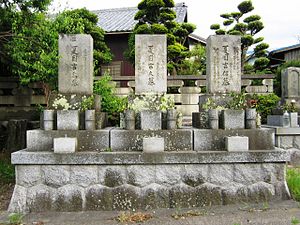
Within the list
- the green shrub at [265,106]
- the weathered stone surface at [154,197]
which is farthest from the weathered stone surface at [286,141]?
the weathered stone surface at [154,197]

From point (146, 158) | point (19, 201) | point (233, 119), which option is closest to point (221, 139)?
point (233, 119)

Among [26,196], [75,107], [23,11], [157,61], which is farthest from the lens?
[23,11]

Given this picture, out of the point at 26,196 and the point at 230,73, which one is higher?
the point at 230,73

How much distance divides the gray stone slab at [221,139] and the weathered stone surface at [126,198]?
1.31 meters

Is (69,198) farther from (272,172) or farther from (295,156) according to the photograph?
(295,156)

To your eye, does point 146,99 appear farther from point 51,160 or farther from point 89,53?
point 51,160

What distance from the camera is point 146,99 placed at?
5551 millimetres

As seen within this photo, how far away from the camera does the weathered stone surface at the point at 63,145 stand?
492 centimetres

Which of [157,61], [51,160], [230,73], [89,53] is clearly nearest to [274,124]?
[230,73]

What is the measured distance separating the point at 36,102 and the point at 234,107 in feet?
26.7

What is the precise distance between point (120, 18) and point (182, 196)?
61.9ft

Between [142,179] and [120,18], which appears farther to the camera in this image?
[120,18]

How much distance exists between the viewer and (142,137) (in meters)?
5.20

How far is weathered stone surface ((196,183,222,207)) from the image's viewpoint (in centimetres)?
494
